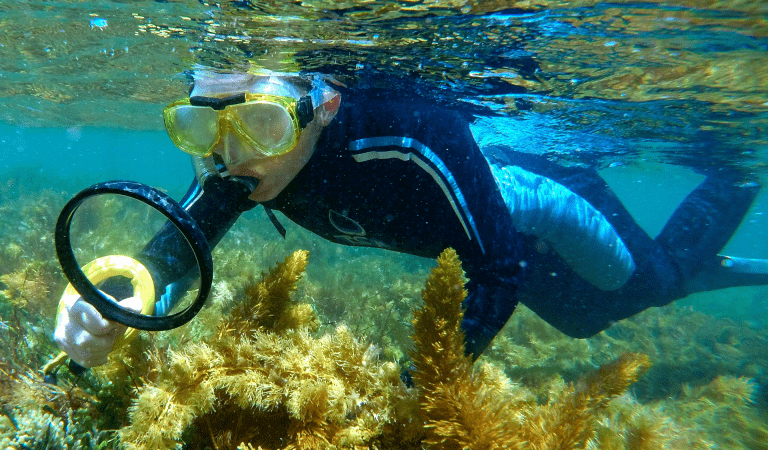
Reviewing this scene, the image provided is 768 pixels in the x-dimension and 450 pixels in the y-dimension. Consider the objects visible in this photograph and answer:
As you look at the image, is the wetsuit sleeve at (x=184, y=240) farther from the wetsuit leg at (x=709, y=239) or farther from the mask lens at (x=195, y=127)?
the wetsuit leg at (x=709, y=239)

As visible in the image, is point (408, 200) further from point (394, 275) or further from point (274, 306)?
point (394, 275)

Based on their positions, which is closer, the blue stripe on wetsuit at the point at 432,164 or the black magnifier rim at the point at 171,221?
the black magnifier rim at the point at 171,221

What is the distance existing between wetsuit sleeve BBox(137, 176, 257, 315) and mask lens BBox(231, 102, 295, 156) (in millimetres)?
389

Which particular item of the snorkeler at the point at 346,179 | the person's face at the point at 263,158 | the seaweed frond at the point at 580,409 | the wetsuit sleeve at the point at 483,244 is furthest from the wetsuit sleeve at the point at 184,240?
the seaweed frond at the point at 580,409

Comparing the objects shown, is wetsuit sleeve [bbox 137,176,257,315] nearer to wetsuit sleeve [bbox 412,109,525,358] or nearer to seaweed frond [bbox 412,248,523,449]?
wetsuit sleeve [bbox 412,109,525,358]

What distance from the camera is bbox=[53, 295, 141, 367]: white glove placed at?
1.95 m

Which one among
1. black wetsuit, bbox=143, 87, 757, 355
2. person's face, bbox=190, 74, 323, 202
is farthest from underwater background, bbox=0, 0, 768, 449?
person's face, bbox=190, 74, 323, 202

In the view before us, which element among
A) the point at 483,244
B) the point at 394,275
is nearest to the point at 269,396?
the point at 483,244

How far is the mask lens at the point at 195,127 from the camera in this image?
2924mm

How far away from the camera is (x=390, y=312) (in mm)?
8094

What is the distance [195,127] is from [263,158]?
0.71 metres

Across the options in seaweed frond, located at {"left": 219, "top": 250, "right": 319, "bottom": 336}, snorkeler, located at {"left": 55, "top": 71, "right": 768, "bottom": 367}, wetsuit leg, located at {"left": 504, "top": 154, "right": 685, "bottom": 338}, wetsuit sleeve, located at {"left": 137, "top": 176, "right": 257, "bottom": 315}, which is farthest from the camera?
wetsuit leg, located at {"left": 504, "top": 154, "right": 685, "bottom": 338}

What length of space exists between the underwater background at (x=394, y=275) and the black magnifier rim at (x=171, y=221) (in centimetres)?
25

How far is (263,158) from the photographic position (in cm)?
284
